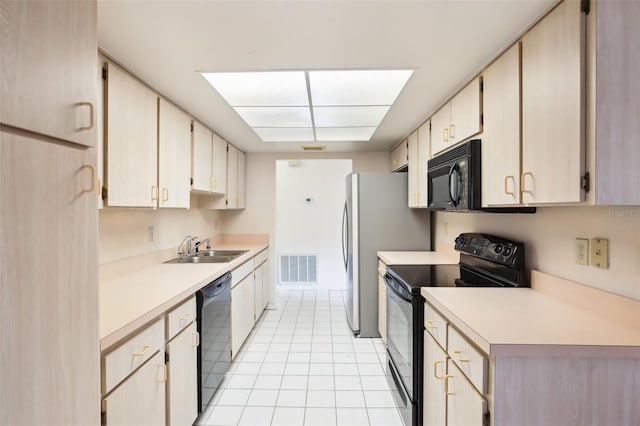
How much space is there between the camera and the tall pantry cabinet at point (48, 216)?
67cm

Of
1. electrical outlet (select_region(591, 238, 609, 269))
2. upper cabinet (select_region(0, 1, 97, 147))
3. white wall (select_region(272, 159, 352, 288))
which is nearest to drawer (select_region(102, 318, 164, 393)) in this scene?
upper cabinet (select_region(0, 1, 97, 147))

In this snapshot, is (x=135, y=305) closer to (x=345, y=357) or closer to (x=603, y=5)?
(x=345, y=357)

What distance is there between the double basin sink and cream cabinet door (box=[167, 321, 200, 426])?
42.1 inches

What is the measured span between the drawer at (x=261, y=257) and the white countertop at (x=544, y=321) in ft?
7.27

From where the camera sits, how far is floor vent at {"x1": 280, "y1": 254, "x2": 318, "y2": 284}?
502cm

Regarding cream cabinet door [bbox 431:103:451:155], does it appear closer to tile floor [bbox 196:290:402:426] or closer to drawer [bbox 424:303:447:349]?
drawer [bbox 424:303:447:349]

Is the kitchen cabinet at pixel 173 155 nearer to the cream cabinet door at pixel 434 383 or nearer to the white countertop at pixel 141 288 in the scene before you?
the white countertop at pixel 141 288

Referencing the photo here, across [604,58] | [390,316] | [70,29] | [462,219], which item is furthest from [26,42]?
[462,219]

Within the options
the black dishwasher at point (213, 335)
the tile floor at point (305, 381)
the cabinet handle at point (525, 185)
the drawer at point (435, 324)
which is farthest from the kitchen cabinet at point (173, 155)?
the cabinet handle at point (525, 185)

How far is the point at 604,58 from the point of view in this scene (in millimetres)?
979

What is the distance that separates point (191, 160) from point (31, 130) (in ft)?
5.68

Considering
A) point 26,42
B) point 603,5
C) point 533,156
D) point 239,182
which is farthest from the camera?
point 239,182

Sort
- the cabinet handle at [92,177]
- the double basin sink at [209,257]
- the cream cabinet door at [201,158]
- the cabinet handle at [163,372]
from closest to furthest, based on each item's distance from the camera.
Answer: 1. the cabinet handle at [92,177]
2. the cabinet handle at [163,372]
3. the cream cabinet door at [201,158]
4. the double basin sink at [209,257]

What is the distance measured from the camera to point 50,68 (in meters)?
0.78
